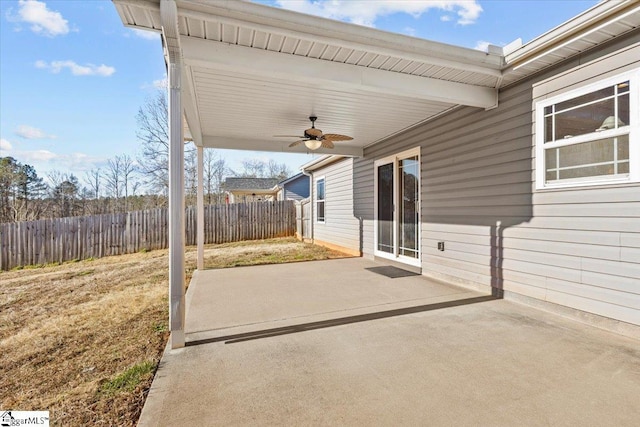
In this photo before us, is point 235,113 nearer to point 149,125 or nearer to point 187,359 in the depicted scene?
point 187,359

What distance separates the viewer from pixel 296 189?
19016mm

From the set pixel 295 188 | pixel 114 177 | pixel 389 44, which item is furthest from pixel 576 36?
pixel 114 177

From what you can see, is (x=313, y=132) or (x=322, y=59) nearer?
(x=322, y=59)

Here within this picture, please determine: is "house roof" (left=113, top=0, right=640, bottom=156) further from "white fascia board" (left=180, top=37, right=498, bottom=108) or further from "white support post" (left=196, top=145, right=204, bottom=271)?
"white support post" (left=196, top=145, right=204, bottom=271)

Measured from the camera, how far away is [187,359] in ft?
7.90

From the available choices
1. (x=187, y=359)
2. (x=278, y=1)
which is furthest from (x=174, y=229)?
(x=278, y=1)

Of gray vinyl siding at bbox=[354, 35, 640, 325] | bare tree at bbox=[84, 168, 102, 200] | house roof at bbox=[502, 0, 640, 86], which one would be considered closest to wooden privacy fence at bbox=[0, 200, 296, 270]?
gray vinyl siding at bbox=[354, 35, 640, 325]

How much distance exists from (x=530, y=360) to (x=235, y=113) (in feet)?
15.9

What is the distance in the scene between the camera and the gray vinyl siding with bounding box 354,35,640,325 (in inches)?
110

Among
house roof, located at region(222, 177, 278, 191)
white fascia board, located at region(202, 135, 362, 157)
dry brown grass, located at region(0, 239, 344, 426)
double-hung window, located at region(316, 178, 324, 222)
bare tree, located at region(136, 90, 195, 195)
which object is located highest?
bare tree, located at region(136, 90, 195, 195)

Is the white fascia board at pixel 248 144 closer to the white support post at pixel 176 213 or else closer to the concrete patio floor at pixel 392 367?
the concrete patio floor at pixel 392 367

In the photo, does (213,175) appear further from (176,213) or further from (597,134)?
(597,134)

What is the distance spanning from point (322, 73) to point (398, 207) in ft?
12.2

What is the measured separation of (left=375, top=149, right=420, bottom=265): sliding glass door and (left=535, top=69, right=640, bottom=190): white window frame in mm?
2345
